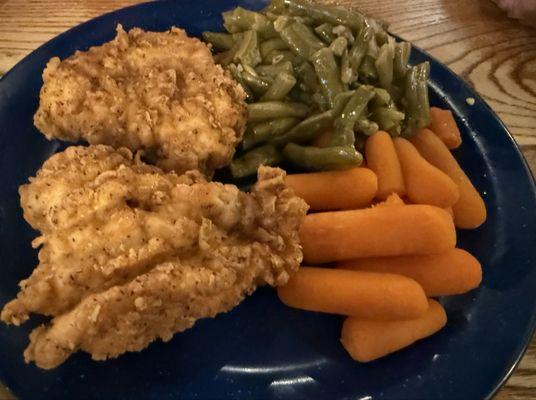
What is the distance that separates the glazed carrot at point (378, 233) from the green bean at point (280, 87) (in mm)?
575

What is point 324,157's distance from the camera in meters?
2.13

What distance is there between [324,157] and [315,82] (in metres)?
0.39

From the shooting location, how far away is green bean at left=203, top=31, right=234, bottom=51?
8.27 feet

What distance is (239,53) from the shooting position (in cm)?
A: 234

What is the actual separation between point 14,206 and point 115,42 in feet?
2.47

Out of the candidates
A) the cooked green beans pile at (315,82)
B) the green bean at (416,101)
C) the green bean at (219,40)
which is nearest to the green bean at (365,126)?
the cooked green beans pile at (315,82)

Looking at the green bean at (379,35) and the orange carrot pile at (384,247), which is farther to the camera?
the green bean at (379,35)

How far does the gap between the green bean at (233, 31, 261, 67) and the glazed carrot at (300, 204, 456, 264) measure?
0.77 metres

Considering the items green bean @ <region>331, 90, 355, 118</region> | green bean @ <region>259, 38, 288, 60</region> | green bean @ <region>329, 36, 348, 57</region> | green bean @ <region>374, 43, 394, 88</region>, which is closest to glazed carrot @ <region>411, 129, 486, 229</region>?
green bean @ <region>374, 43, 394, 88</region>

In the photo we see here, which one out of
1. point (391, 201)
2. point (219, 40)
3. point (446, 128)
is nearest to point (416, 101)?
point (446, 128)

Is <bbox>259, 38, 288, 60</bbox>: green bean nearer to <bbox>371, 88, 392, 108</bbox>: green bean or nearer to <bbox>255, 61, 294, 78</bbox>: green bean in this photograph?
<bbox>255, 61, 294, 78</bbox>: green bean

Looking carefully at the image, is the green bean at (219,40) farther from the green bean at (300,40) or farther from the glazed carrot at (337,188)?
the glazed carrot at (337,188)

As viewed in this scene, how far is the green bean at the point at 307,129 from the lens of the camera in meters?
2.23

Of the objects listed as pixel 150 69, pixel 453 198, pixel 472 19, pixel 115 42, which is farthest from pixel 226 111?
pixel 472 19
